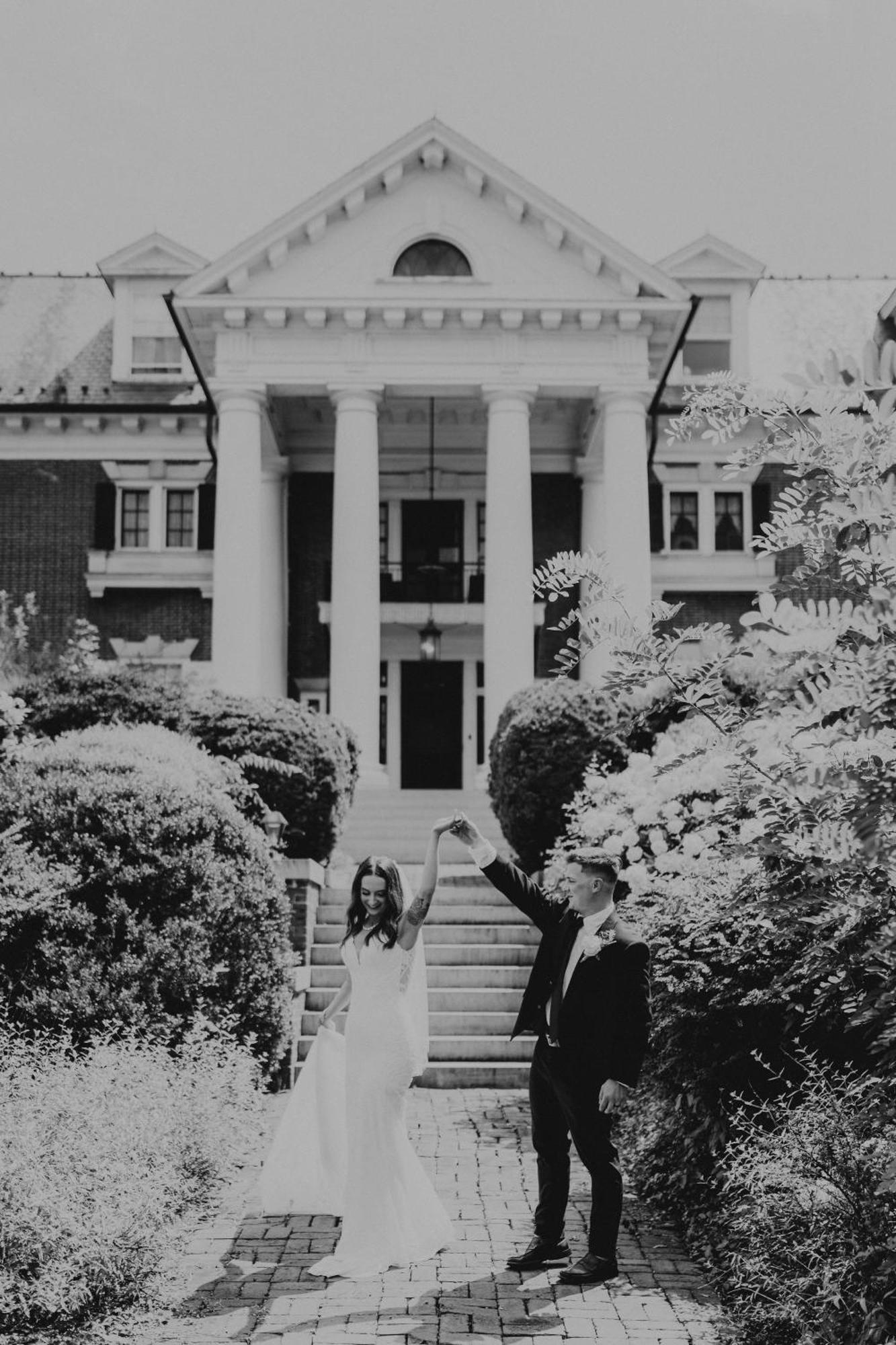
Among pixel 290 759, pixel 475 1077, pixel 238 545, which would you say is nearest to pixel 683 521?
pixel 238 545

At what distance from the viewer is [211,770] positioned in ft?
39.4

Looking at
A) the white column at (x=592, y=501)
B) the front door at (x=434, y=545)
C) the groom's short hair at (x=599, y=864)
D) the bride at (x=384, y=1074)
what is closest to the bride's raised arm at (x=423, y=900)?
the bride at (x=384, y=1074)

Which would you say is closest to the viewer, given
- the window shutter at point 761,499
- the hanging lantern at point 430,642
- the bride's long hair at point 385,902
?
the bride's long hair at point 385,902

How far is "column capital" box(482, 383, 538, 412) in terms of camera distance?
2234 centimetres

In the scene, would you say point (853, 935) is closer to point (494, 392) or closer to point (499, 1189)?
point (499, 1189)

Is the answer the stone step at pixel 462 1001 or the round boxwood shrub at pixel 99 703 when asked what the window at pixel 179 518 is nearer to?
the round boxwood shrub at pixel 99 703

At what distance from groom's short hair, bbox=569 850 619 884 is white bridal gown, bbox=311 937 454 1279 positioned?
99cm

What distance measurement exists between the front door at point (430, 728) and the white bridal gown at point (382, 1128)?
19.2 metres

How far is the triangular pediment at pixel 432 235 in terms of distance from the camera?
22062mm

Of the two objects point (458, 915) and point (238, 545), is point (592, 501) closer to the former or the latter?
point (238, 545)

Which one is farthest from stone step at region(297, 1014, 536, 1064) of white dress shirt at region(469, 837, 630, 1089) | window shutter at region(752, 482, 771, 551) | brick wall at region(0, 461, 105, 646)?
brick wall at region(0, 461, 105, 646)

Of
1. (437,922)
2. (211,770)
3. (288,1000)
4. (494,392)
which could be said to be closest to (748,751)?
(288,1000)

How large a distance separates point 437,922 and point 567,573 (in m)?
9.44

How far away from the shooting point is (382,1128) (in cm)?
682
